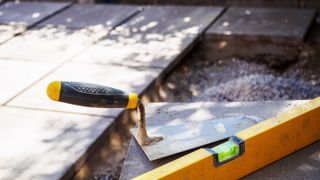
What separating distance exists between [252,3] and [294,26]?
1.12 m

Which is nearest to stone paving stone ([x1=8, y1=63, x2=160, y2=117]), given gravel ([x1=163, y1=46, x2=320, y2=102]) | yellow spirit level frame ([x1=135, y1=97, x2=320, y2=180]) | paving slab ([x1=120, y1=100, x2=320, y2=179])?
gravel ([x1=163, y1=46, x2=320, y2=102])

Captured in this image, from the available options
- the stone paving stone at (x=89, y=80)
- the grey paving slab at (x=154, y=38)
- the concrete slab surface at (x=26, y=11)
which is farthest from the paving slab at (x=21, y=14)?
the stone paving stone at (x=89, y=80)

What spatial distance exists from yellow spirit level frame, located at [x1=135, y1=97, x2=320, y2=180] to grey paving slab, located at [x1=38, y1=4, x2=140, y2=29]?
3816mm

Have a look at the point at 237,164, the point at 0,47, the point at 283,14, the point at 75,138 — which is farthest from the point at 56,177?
the point at 283,14

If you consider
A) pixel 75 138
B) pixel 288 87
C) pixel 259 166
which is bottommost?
pixel 288 87

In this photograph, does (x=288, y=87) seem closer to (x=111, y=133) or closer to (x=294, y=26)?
(x=294, y=26)

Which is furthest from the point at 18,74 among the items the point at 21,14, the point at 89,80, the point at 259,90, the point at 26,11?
the point at 259,90

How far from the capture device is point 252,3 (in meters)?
6.18

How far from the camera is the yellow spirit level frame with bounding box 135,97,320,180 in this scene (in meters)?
1.77

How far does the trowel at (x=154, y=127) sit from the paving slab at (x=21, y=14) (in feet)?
12.3

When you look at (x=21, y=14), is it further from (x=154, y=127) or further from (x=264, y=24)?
(x=154, y=127)

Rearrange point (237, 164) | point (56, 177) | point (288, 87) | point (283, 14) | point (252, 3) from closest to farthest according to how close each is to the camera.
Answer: point (237, 164) → point (56, 177) → point (288, 87) → point (283, 14) → point (252, 3)

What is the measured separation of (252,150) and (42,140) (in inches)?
71.3

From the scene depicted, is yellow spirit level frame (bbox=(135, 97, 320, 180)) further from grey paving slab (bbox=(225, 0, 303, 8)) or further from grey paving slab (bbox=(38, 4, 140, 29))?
grey paving slab (bbox=(225, 0, 303, 8))
